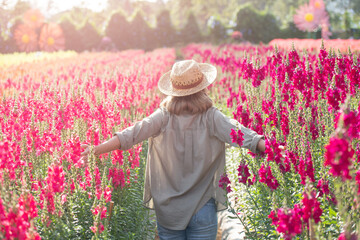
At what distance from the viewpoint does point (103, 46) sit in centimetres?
3148

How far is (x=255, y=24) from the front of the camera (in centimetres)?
3238

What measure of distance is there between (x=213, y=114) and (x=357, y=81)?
1.64 meters

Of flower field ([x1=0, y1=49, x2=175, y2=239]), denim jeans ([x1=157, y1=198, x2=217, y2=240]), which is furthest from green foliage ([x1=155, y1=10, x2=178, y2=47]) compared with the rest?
denim jeans ([x1=157, y1=198, x2=217, y2=240])

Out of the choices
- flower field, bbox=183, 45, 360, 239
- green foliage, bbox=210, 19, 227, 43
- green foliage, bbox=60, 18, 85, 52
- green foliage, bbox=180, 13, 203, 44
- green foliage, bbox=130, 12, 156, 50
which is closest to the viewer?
flower field, bbox=183, 45, 360, 239

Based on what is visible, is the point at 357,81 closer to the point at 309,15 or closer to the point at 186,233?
the point at 186,233

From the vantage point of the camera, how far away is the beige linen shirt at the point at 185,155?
258 centimetres

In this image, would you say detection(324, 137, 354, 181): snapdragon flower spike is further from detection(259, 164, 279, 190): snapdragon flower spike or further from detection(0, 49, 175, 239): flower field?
detection(0, 49, 175, 239): flower field

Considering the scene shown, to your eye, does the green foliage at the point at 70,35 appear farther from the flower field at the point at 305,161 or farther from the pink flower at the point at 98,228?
the pink flower at the point at 98,228

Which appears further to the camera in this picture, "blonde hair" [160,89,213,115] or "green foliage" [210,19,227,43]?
"green foliage" [210,19,227,43]

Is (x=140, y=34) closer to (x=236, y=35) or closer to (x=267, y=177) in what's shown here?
(x=236, y=35)

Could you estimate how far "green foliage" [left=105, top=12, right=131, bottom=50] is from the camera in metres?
32.5

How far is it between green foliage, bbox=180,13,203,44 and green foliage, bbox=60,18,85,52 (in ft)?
32.1

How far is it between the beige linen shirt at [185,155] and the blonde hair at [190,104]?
0.13 ft

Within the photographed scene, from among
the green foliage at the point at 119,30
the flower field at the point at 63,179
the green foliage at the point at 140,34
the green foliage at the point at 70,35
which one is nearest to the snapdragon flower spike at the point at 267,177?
the flower field at the point at 63,179
